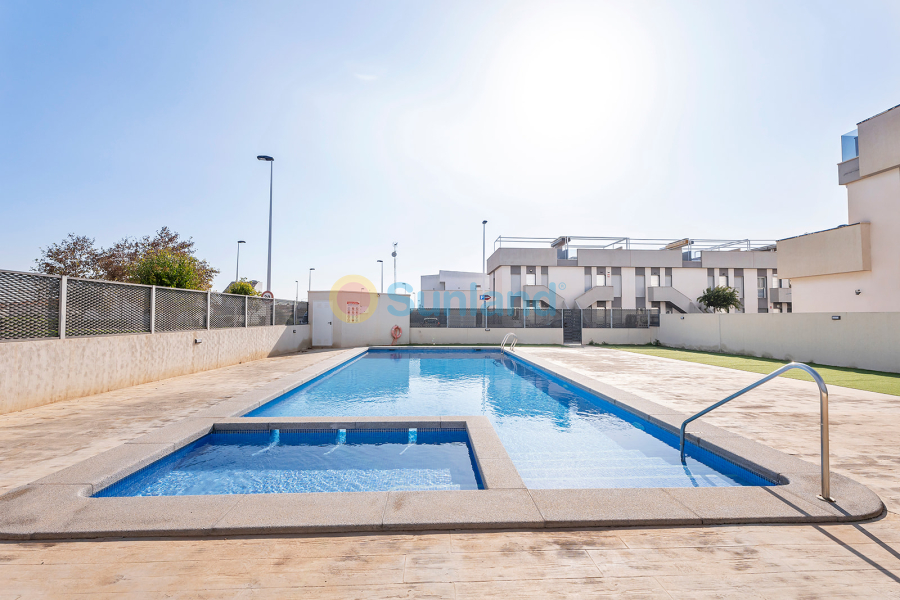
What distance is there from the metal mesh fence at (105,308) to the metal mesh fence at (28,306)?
0.92ft

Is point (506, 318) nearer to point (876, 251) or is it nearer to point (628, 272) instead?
point (876, 251)

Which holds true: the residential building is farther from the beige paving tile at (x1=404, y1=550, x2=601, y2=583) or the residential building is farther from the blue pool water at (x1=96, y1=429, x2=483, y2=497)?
the beige paving tile at (x1=404, y1=550, x2=601, y2=583)

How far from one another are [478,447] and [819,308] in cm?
1990

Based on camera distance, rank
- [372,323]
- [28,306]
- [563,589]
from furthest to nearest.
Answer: [372,323]
[28,306]
[563,589]

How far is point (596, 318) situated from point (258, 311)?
16461mm

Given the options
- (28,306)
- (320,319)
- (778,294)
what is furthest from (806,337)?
(778,294)

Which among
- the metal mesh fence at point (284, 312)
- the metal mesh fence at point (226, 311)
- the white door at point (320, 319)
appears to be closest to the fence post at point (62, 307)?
the metal mesh fence at point (226, 311)

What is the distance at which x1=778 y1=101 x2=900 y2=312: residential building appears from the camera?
14.4m

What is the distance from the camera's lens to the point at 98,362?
7.88m

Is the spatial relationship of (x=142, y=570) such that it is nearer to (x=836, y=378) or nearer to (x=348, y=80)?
(x=348, y=80)

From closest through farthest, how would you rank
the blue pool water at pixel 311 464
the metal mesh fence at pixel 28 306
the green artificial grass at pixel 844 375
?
the blue pool water at pixel 311 464 → the metal mesh fence at pixel 28 306 → the green artificial grass at pixel 844 375

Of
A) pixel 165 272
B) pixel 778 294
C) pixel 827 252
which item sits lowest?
pixel 165 272

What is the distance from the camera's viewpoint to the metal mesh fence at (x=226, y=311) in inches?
475

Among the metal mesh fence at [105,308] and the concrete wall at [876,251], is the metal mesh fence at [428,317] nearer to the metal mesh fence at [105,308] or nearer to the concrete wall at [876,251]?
the metal mesh fence at [105,308]
